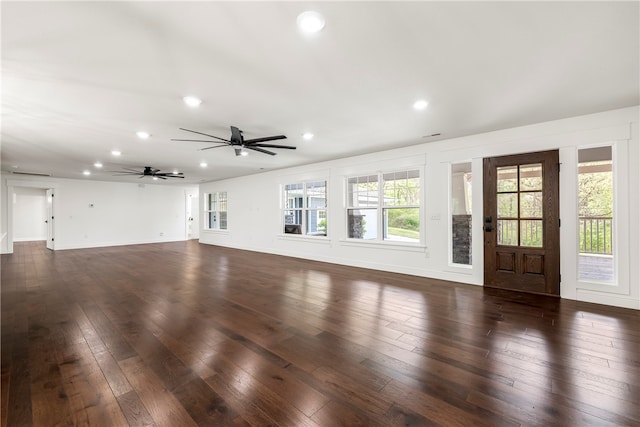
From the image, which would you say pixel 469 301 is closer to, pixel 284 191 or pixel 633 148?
pixel 633 148

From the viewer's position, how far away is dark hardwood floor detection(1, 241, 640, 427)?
1.67 m

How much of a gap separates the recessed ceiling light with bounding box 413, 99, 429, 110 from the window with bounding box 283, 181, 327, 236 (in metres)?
3.80

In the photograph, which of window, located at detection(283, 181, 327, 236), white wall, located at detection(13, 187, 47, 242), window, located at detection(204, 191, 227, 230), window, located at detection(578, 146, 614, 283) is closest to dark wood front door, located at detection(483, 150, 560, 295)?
window, located at detection(578, 146, 614, 283)

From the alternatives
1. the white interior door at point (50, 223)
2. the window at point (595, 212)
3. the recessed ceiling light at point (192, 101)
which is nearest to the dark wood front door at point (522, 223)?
the window at point (595, 212)

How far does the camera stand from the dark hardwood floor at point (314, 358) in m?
1.67

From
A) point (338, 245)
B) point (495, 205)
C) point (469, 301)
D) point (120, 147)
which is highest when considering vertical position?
point (120, 147)

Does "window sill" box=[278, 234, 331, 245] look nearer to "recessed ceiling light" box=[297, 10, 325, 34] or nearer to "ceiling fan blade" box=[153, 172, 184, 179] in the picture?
"ceiling fan blade" box=[153, 172, 184, 179]

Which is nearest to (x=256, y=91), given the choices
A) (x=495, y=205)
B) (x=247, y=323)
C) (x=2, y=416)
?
(x=247, y=323)

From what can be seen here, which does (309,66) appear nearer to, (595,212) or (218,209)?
(595,212)

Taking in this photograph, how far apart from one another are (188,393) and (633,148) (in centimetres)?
542

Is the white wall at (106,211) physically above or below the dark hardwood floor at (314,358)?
above

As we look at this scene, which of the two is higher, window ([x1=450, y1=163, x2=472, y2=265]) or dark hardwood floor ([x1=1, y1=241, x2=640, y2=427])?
window ([x1=450, y1=163, x2=472, y2=265])

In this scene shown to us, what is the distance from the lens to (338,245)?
6.64 metres

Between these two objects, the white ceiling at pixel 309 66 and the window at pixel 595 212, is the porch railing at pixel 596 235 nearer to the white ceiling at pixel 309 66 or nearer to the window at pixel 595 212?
the window at pixel 595 212
